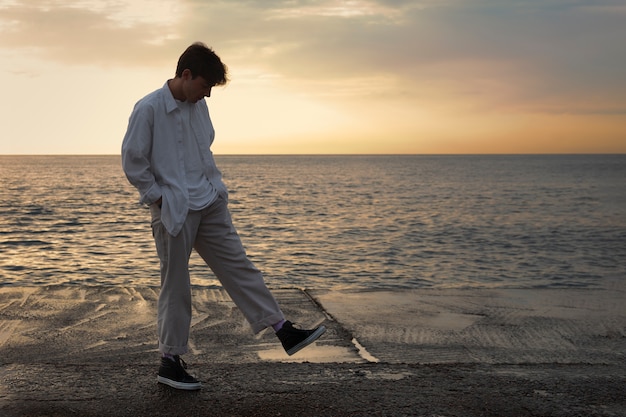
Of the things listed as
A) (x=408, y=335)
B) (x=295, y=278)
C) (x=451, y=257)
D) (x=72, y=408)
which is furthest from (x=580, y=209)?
(x=72, y=408)

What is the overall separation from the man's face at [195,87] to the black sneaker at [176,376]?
Result: 1412 mm

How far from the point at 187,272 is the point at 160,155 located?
0.65m

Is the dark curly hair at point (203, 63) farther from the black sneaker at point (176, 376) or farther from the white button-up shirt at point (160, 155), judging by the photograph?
the black sneaker at point (176, 376)

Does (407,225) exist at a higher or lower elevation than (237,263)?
lower

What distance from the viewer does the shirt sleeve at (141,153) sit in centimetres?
363

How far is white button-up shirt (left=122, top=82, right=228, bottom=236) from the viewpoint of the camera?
12.0 feet

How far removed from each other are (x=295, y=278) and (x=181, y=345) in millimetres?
10406

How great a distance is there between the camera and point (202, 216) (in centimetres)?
388

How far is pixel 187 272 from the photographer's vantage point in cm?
388

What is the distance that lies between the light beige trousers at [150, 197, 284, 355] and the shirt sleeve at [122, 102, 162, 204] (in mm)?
149

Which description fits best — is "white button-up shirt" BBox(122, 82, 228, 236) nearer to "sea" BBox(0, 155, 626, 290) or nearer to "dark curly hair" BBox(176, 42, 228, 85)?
"dark curly hair" BBox(176, 42, 228, 85)

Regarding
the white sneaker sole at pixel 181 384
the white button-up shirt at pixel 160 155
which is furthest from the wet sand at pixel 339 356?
the white button-up shirt at pixel 160 155

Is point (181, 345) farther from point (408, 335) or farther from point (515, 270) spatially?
point (515, 270)

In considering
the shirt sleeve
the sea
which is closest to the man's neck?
the shirt sleeve
